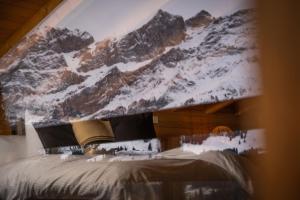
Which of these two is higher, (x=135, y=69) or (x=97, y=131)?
(x=135, y=69)

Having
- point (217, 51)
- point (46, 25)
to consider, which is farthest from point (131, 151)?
point (46, 25)

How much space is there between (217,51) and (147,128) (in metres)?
0.43

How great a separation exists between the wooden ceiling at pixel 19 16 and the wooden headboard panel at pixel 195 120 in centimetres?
101

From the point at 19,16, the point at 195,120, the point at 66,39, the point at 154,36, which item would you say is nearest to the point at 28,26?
the point at 19,16

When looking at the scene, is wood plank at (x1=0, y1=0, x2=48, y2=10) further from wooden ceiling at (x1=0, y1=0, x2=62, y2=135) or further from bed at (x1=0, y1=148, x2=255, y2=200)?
bed at (x1=0, y1=148, x2=255, y2=200)

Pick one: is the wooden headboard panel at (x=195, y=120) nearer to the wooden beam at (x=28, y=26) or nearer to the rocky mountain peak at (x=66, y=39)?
the rocky mountain peak at (x=66, y=39)

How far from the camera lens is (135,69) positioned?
5.13ft

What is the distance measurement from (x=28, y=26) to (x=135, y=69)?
2.94 feet

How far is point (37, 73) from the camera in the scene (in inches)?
81.7

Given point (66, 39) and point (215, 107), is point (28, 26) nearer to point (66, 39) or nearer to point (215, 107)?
point (66, 39)

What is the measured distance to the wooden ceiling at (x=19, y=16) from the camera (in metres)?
2.01

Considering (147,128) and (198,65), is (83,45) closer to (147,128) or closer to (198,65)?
(147,128)

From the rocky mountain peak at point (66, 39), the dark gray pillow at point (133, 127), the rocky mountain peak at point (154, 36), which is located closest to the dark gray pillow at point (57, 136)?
the dark gray pillow at point (133, 127)

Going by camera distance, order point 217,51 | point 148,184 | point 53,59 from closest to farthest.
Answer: point 217,51
point 148,184
point 53,59
